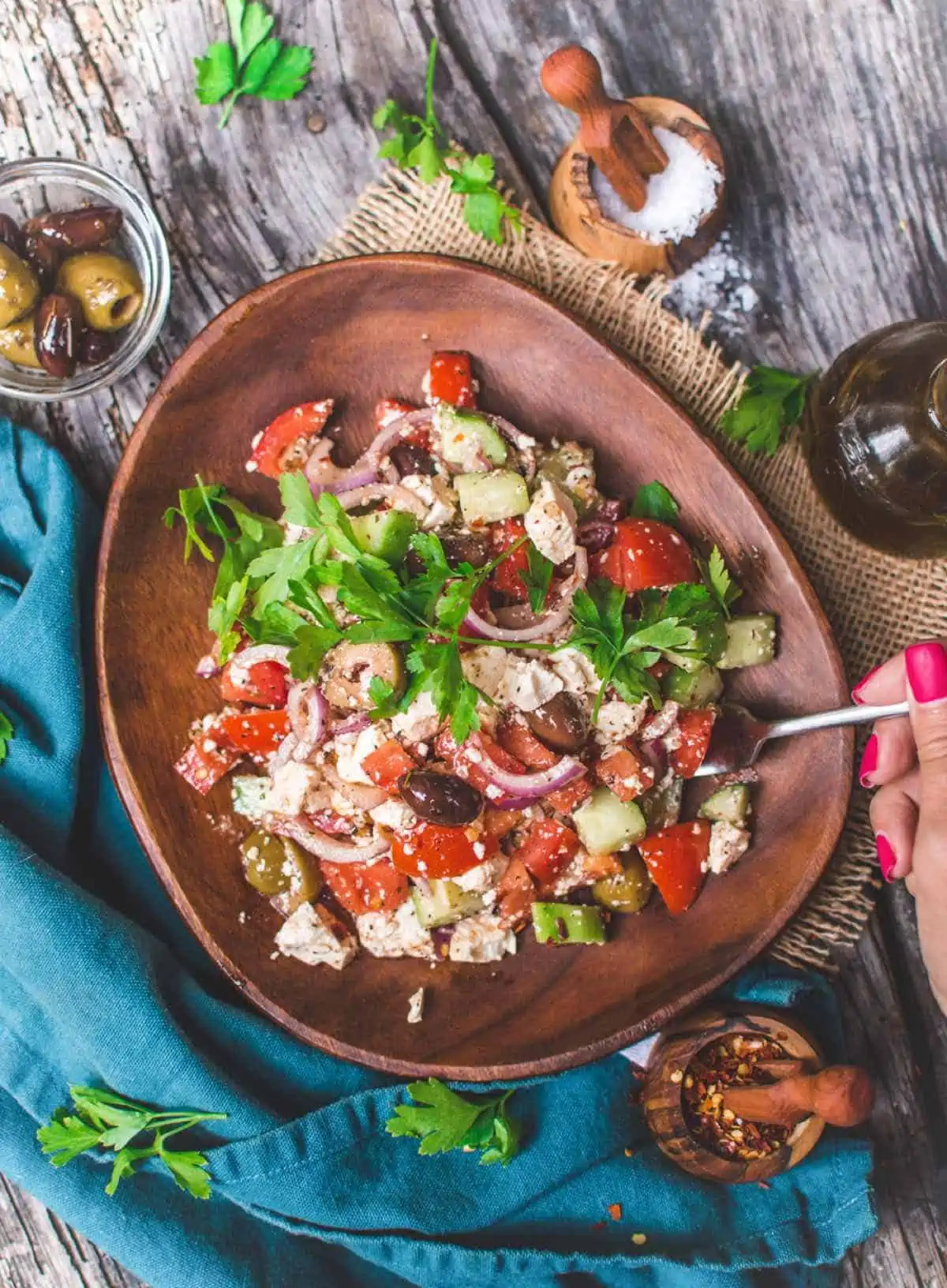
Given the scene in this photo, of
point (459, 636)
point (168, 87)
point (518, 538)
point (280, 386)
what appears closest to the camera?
point (459, 636)

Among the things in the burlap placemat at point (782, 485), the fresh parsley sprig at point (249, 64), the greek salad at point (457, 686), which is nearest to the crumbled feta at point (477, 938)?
the greek salad at point (457, 686)

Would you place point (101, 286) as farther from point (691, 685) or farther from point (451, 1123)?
point (451, 1123)

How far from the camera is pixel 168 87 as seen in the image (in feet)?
9.57

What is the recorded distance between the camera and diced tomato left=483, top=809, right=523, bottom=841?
8.21 ft

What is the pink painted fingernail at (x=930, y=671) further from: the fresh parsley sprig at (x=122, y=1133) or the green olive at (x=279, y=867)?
the fresh parsley sprig at (x=122, y=1133)

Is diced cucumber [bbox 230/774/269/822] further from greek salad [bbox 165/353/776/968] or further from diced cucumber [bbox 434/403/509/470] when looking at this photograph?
diced cucumber [bbox 434/403/509/470]

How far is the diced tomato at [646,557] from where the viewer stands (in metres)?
2.49

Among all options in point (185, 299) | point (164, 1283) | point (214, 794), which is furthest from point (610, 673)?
point (164, 1283)

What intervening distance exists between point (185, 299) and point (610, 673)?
157cm

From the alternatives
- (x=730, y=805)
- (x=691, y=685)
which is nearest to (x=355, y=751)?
(x=691, y=685)

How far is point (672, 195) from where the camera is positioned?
2730mm

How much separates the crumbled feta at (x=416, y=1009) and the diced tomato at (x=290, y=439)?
1.36m

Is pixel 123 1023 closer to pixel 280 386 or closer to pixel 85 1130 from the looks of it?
pixel 85 1130

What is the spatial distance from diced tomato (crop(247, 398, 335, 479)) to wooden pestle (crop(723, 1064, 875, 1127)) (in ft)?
6.12
